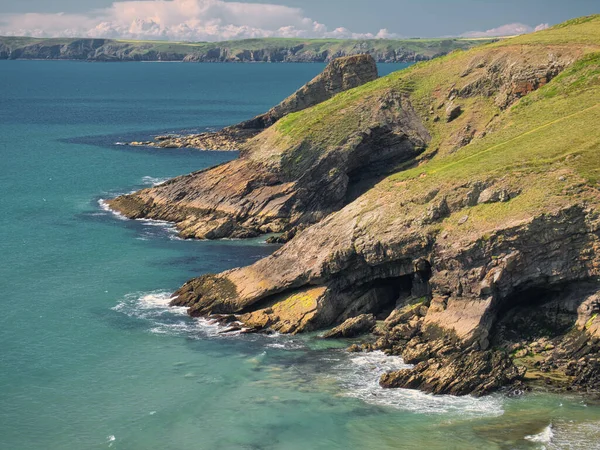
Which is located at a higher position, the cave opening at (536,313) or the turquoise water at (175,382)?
the cave opening at (536,313)

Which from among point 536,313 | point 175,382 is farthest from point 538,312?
point 175,382

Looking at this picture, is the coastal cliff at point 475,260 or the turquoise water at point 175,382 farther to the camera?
the coastal cliff at point 475,260

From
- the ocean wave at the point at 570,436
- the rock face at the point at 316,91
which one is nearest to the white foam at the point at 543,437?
the ocean wave at the point at 570,436

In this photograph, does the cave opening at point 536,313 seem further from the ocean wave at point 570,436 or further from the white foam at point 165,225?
the white foam at point 165,225

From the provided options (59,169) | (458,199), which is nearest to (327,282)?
(458,199)

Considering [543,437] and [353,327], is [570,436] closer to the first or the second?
[543,437]

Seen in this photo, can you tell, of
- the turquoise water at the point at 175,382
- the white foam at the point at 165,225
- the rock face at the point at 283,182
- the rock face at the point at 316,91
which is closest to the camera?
the turquoise water at the point at 175,382
